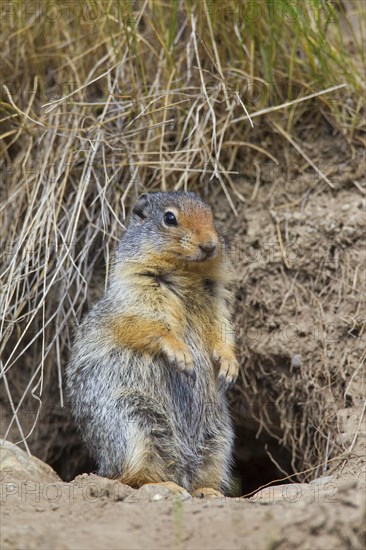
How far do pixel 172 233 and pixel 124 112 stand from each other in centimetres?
167

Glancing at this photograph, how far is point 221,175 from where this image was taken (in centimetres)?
680

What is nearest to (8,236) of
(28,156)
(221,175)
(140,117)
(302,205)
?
(28,156)

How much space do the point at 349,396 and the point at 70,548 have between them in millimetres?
3239

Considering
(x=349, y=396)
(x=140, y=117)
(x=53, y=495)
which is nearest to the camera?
(x=53, y=495)

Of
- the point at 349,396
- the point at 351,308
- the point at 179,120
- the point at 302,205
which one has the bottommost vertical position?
the point at 349,396

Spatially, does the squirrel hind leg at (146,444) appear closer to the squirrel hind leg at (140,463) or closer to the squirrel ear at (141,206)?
the squirrel hind leg at (140,463)

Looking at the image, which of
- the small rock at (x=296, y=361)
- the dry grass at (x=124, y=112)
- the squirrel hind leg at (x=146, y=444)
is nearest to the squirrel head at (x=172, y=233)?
the dry grass at (x=124, y=112)

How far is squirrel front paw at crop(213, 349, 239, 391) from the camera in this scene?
5230 millimetres

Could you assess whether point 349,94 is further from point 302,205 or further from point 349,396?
point 349,396

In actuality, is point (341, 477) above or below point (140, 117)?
below

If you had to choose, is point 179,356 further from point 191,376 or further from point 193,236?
point 193,236

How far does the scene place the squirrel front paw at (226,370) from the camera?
5230mm

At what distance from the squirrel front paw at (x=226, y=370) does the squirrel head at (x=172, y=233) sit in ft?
2.18

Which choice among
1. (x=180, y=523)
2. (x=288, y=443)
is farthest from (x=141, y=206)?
(x=180, y=523)
